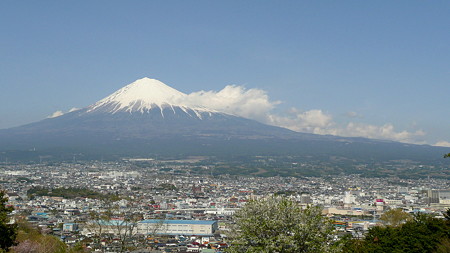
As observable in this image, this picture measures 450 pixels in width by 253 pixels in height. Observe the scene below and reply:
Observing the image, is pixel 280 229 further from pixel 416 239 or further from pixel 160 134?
pixel 160 134

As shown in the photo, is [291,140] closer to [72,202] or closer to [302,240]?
[72,202]

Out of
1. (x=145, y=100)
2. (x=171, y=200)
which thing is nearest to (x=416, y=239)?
(x=171, y=200)

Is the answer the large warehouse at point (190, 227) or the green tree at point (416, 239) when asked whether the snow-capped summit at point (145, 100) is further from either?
the green tree at point (416, 239)

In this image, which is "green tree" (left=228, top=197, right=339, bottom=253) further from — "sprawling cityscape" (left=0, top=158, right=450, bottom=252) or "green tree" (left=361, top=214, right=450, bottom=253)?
"green tree" (left=361, top=214, right=450, bottom=253)

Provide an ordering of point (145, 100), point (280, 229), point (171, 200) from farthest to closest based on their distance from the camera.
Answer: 1. point (145, 100)
2. point (171, 200)
3. point (280, 229)

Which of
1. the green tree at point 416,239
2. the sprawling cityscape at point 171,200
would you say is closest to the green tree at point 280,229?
the sprawling cityscape at point 171,200

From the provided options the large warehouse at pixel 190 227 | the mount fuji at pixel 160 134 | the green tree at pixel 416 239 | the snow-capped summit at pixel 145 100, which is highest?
the snow-capped summit at pixel 145 100
